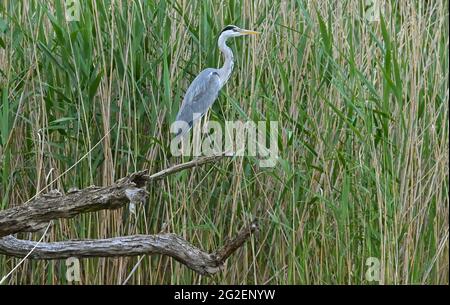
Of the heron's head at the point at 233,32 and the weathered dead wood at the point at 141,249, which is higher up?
the heron's head at the point at 233,32

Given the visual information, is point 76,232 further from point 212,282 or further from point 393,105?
point 393,105

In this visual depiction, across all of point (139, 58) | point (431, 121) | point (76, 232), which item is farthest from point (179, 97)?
point (431, 121)

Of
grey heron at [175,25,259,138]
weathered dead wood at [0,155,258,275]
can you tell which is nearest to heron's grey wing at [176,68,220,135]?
grey heron at [175,25,259,138]

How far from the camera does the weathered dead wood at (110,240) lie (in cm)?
175

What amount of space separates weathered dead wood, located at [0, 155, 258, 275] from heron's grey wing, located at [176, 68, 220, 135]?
57cm

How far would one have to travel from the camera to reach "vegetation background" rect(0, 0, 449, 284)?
2475mm

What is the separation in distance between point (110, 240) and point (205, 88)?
0.71 metres

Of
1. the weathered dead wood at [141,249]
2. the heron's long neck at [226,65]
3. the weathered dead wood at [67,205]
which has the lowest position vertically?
the weathered dead wood at [141,249]

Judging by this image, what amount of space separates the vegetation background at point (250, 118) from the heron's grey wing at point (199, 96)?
6 centimetres

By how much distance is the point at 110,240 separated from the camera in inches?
73.0

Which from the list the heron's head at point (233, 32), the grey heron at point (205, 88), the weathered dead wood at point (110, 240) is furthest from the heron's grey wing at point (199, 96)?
the weathered dead wood at point (110, 240)

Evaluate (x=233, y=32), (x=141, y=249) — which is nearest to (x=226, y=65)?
(x=233, y=32)

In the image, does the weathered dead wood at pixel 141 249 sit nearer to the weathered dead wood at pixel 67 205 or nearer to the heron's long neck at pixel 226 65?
the weathered dead wood at pixel 67 205

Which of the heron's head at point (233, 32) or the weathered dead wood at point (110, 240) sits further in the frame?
the heron's head at point (233, 32)
